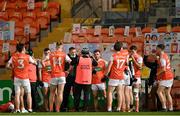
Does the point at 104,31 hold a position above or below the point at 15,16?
below

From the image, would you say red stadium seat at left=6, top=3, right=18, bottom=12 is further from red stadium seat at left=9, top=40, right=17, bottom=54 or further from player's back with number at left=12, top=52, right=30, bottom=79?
player's back with number at left=12, top=52, right=30, bottom=79

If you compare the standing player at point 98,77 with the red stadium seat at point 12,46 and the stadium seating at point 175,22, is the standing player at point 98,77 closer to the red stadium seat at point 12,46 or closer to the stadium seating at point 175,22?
the stadium seating at point 175,22

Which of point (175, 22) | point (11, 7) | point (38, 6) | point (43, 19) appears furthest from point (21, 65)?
point (11, 7)

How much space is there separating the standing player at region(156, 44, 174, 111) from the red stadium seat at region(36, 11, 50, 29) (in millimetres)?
7775

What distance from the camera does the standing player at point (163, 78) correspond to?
20750 mm

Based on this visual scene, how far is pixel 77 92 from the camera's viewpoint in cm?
2112

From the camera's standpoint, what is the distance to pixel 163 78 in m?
20.9

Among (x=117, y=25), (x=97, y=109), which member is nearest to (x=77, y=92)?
(x=97, y=109)

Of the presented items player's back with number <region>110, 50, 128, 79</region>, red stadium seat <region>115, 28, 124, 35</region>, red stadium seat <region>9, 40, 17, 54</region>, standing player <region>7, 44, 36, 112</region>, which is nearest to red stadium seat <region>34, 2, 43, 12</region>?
red stadium seat <region>9, 40, 17, 54</region>

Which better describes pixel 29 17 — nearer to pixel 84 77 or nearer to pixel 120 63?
pixel 84 77

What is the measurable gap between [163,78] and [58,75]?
2.94 metres

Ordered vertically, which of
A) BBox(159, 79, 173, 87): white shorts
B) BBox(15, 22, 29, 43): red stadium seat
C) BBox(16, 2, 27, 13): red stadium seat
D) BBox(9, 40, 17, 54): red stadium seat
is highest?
BBox(16, 2, 27, 13): red stadium seat

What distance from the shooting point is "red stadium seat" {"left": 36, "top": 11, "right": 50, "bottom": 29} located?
27.8 m

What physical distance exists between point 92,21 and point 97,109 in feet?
20.5
